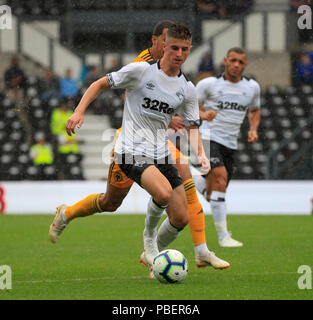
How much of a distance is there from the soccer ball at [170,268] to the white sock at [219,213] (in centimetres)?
326

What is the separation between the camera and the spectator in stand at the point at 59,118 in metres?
17.8

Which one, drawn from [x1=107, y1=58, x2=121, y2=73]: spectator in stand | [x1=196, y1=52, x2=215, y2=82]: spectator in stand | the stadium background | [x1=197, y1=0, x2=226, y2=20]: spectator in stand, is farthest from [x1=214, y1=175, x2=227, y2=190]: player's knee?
[x1=197, y1=0, x2=226, y2=20]: spectator in stand

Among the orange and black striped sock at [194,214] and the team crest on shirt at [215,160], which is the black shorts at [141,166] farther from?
the team crest on shirt at [215,160]

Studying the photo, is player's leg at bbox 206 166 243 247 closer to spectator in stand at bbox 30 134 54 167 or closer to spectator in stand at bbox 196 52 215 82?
spectator in stand at bbox 196 52 215 82

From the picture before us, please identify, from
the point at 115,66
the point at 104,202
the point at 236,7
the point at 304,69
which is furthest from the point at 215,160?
the point at 236,7

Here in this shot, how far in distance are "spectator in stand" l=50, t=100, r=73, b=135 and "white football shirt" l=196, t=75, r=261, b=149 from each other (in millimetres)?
7942

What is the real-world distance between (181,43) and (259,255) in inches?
115

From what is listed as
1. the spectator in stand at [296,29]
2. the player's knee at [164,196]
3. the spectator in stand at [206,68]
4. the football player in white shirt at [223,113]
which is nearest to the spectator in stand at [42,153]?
the spectator in stand at [206,68]

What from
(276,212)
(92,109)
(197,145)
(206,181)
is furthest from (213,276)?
(92,109)

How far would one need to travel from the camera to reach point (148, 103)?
22.6ft

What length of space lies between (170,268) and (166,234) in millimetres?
744

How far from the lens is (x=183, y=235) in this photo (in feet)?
37.1
